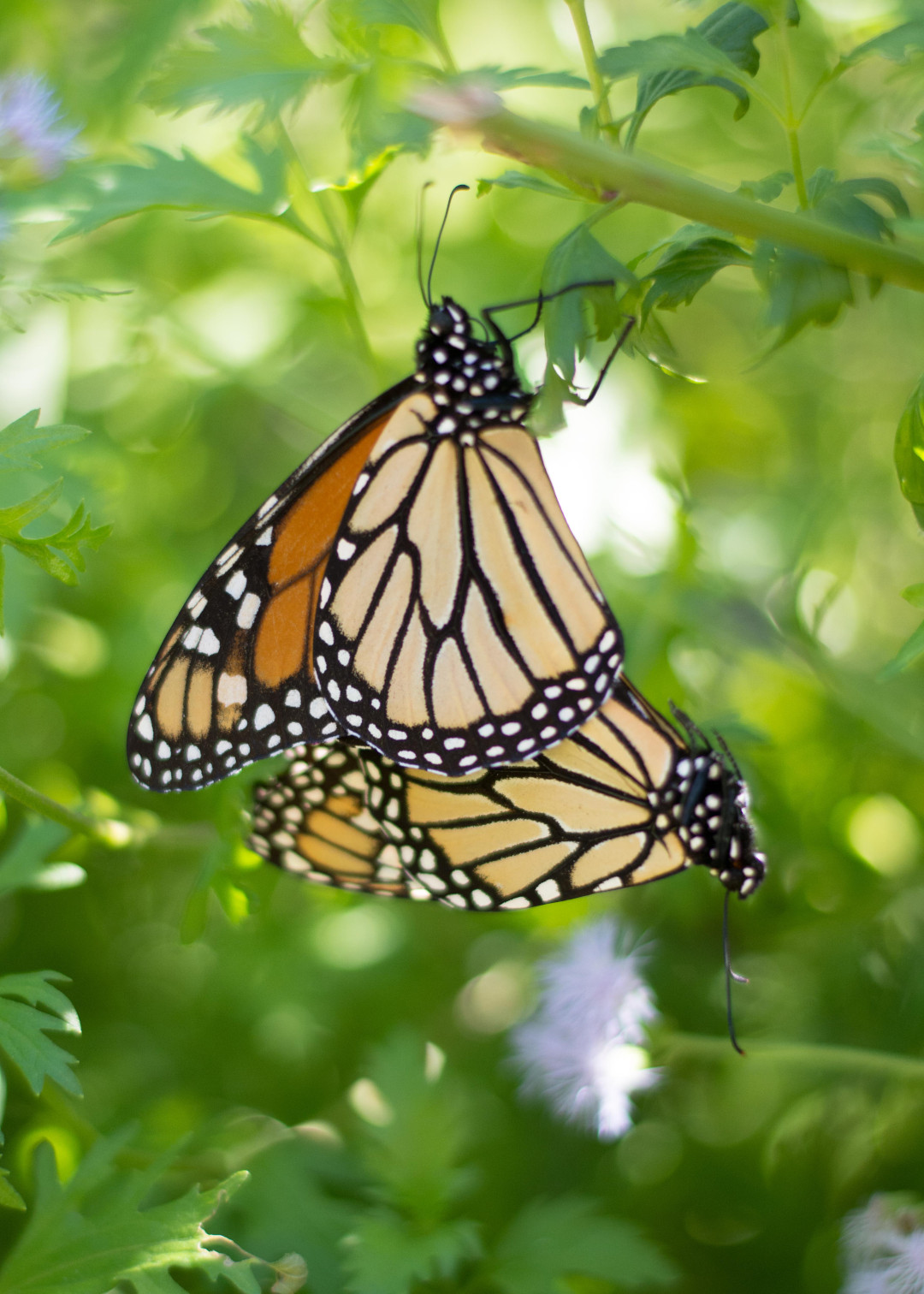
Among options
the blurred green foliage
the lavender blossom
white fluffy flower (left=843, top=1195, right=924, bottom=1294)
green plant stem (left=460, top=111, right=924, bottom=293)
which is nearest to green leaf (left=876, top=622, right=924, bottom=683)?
the blurred green foliage

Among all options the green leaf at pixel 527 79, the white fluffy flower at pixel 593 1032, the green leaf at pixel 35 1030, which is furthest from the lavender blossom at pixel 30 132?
the white fluffy flower at pixel 593 1032

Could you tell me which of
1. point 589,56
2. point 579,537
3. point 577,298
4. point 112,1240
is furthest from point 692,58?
point 112,1240

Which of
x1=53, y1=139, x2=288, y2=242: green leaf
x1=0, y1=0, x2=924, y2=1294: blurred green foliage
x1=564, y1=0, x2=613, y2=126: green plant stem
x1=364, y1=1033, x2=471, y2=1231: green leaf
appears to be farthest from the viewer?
x1=364, y1=1033, x2=471, y2=1231: green leaf

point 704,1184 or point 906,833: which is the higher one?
point 906,833

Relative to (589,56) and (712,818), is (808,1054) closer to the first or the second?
(712,818)

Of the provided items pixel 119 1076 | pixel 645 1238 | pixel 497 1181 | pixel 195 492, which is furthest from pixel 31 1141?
pixel 195 492

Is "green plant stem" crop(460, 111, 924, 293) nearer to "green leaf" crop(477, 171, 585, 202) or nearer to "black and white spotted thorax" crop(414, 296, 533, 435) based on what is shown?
"green leaf" crop(477, 171, 585, 202)

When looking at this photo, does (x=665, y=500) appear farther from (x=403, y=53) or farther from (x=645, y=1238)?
(x=645, y=1238)
